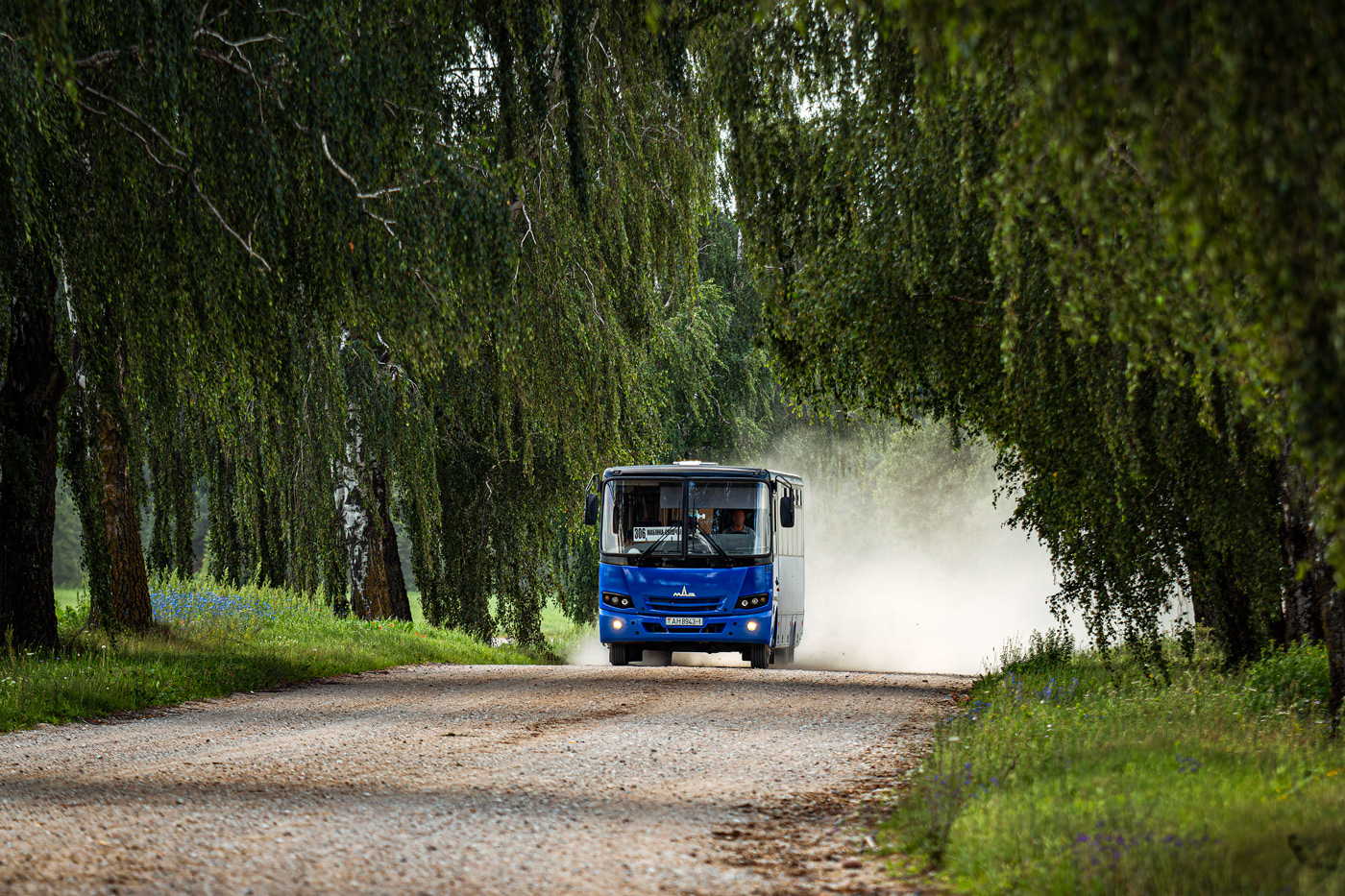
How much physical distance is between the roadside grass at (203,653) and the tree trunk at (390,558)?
993 mm

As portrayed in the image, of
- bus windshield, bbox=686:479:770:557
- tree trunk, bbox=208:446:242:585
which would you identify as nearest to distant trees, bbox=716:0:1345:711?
bus windshield, bbox=686:479:770:557

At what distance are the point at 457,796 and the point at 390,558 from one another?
1635cm

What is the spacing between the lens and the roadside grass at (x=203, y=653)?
1111cm

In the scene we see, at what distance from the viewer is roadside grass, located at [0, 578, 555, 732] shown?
11109mm

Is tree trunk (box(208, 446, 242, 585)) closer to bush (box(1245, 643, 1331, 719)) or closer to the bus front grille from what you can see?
the bus front grille

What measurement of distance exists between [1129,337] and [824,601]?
135 feet

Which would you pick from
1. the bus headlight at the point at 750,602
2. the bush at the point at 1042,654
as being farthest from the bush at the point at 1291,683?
the bus headlight at the point at 750,602

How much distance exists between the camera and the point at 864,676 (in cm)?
1662

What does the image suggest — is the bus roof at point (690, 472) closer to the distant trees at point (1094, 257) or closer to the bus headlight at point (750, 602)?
the bus headlight at point (750, 602)

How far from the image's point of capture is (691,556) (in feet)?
57.8

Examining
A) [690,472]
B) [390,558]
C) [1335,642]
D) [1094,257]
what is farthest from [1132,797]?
[390,558]

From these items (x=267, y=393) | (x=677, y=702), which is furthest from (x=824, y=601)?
(x=267, y=393)

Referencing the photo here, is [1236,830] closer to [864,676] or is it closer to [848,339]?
[848,339]

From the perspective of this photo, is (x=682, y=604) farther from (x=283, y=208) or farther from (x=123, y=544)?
(x=283, y=208)
